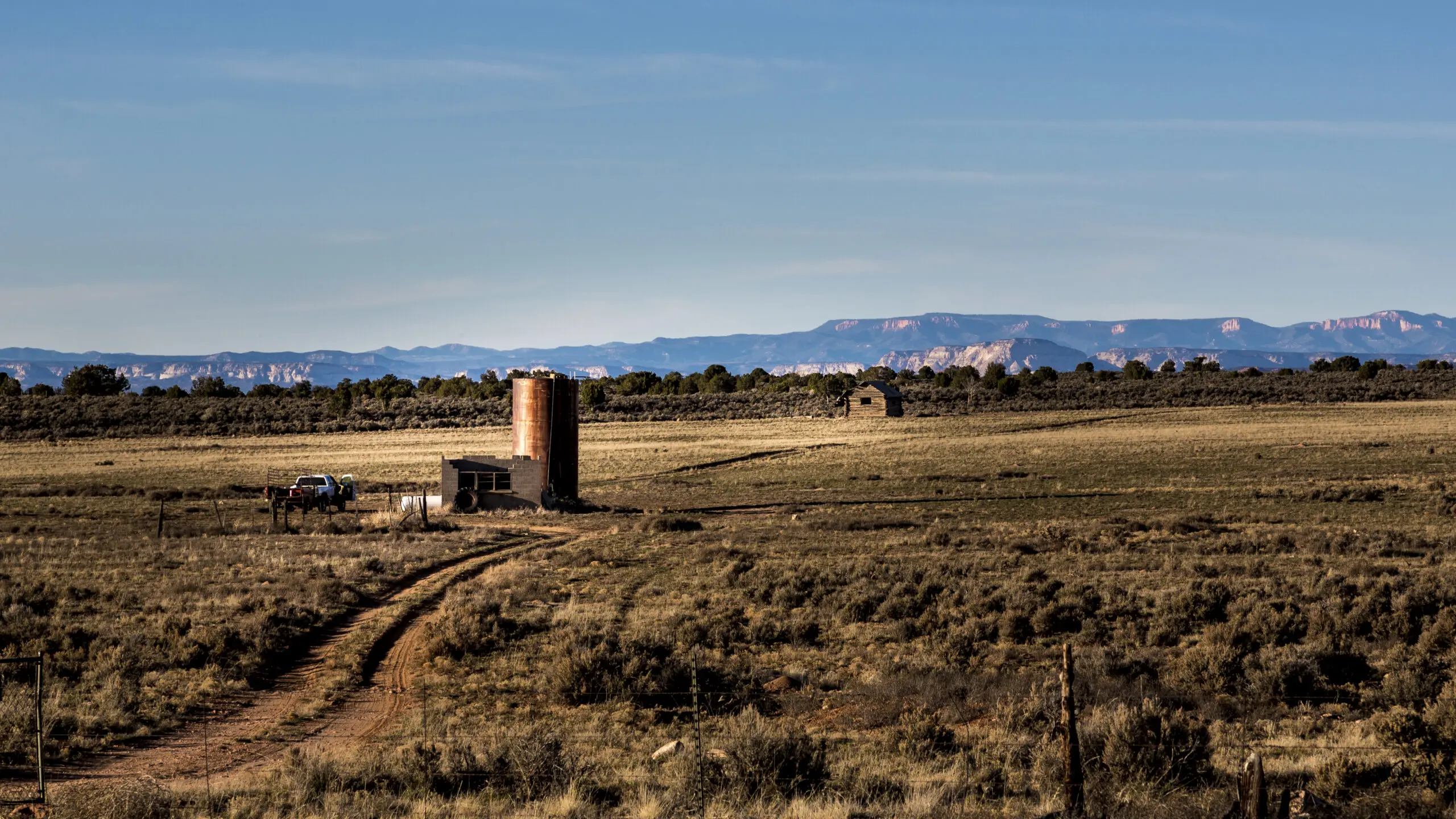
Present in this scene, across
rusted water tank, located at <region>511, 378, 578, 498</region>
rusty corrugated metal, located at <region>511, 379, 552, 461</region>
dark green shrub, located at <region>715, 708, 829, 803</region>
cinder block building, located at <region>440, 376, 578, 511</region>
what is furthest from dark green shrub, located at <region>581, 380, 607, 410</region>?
dark green shrub, located at <region>715, 708, 829, 803</region>

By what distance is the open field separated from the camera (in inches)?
452

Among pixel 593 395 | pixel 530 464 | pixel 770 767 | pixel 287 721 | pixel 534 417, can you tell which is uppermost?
pixel 593 395

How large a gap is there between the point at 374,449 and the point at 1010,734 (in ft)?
230

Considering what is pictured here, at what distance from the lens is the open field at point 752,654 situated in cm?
1149

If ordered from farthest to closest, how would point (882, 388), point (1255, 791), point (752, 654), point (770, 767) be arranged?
point (882, 388), point (752, 654), point (770, 767), point (1255, 791)

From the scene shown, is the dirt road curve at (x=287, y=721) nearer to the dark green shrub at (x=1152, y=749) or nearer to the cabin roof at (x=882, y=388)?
the dark green shrub at (x=1152, y=749)

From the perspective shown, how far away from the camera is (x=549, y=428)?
44469 millimetres

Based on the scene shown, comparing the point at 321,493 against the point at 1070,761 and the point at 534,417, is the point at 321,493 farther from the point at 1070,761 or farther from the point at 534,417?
the point at 1070,761

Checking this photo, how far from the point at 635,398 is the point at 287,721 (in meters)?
110

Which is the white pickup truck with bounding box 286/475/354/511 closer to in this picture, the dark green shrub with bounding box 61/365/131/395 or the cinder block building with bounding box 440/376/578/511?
the cinder block building with bounding box 440/376/578/511

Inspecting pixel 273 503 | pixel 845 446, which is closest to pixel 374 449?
pixel 845 446

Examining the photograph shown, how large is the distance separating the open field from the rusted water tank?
3086 mm

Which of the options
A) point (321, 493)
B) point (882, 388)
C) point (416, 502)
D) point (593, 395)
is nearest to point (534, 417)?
point (416, 502)

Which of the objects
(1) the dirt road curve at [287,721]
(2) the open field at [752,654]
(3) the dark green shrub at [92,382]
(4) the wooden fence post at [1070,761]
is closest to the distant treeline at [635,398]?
(3) the dark green shrub at [92,382]
